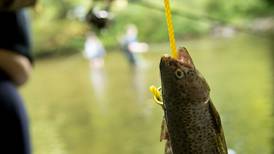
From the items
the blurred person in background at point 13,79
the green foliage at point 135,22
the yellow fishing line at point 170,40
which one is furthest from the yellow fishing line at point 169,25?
the green foliage at point 135,22

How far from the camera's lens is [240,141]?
564 cm

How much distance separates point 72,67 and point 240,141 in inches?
610

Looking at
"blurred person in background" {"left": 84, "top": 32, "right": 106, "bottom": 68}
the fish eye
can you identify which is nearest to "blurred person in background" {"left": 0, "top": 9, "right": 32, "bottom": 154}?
the fish eye

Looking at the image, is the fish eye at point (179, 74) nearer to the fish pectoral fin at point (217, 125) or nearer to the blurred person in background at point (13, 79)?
the fish pectoral fin at point (217, 125)

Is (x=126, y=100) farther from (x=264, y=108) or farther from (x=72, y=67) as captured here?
(x=72, y=67)

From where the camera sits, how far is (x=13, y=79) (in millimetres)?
2479

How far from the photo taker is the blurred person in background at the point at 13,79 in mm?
2408

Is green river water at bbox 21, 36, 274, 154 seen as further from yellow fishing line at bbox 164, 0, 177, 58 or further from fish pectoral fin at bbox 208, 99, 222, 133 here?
yellow fishing line at bbox 164, 0, 177, 58

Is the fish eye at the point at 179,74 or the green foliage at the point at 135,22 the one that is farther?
the green foliage at the point at 135,22

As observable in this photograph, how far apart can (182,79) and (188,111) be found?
0.19ft

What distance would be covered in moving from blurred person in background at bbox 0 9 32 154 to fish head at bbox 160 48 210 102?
129 cm

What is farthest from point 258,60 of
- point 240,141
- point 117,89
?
point 240,141

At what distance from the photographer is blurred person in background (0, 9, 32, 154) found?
7.90 feet

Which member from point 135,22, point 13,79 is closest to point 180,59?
point 13,79
